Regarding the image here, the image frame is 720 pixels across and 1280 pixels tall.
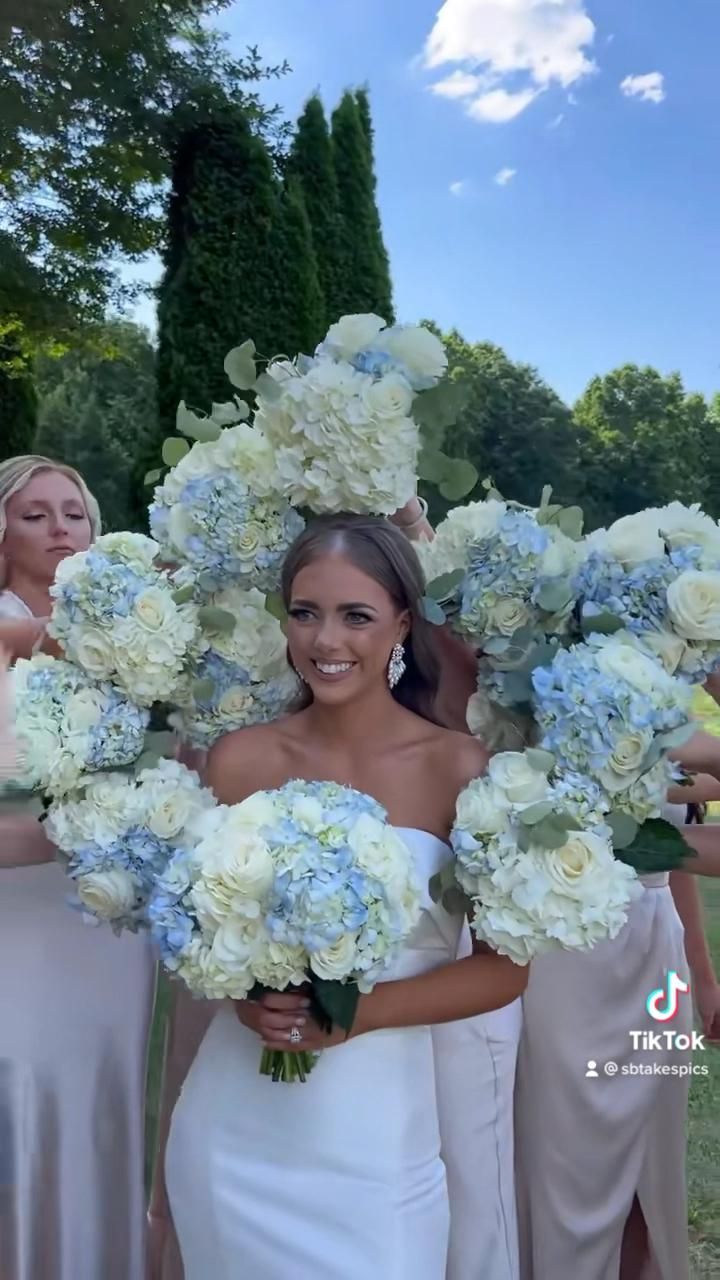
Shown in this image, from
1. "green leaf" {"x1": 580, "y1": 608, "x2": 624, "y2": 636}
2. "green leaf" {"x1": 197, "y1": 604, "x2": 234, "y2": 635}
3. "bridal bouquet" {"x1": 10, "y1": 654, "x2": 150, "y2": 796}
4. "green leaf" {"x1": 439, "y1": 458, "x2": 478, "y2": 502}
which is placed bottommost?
"bridal bouquet" {"x1": 10, "y1": 654, "x2": 150, "y2": 796}

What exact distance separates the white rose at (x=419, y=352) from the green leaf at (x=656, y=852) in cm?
92

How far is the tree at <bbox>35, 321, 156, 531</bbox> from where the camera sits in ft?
34.9

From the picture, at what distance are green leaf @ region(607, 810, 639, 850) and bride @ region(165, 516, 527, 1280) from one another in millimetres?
298

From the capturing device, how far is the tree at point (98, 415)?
10.6m

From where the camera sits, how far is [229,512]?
1977mm

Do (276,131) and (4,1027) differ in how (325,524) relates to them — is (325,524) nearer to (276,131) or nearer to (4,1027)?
(4,1027)

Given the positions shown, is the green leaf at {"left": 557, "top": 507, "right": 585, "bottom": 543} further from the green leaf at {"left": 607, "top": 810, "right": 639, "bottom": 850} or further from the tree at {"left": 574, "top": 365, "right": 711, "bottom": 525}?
the tree at {"left": 574, "top": 365, "right": 711, "bottom": 525}

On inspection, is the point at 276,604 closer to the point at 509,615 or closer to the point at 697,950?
the point at 509,615

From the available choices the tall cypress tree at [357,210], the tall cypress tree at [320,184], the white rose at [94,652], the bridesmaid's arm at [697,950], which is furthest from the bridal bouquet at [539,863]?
the tall cypress tree at [357,210]

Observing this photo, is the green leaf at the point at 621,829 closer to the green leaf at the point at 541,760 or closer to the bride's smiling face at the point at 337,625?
the green leaf at the point at 541,760

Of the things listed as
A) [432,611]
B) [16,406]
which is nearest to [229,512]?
[432,611]

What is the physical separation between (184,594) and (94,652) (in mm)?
205

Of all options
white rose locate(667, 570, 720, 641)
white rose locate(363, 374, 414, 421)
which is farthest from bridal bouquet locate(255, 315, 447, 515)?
white rose locate(667, 570, 720, 641)

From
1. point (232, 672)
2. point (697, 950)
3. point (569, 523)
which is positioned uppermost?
point (569, 523)
